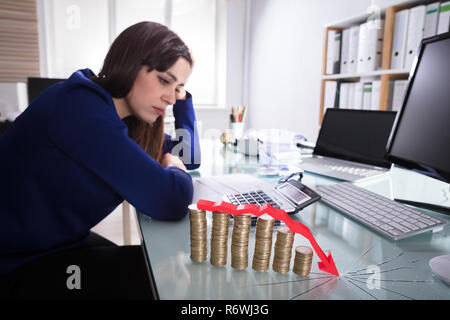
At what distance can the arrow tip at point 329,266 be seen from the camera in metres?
0.53

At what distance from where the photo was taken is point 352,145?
141cm

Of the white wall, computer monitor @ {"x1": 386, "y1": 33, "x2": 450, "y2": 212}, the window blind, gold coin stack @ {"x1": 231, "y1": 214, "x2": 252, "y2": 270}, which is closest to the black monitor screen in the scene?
computer monitor @ {"x1": 386, "y1": 33, "x2": 450, "y2": 212}

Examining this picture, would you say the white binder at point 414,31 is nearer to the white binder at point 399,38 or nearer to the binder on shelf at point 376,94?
the white binder at point 399,38

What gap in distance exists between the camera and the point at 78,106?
71 centimetres

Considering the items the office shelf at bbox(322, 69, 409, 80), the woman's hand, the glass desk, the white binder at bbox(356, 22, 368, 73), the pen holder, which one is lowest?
the glass desk

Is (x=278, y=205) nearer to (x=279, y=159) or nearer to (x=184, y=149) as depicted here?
(x=279, y=159)

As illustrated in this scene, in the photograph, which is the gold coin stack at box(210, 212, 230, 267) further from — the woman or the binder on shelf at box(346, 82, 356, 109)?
the binder on shelf at box(346, 82, 356, 109)

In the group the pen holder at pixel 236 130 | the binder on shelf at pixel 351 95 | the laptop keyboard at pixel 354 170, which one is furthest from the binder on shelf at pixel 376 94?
the pen holder at pixel 236 130

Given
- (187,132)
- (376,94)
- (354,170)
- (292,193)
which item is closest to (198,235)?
(292,193)

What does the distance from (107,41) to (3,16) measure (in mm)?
1029

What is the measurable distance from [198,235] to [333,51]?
1.91 m

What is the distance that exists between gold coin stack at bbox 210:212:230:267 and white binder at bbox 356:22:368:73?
5.41 feet

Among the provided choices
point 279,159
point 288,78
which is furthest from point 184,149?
point 288,78

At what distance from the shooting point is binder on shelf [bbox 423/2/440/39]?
1.43 meters
